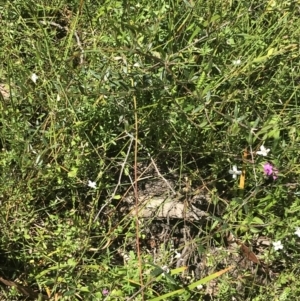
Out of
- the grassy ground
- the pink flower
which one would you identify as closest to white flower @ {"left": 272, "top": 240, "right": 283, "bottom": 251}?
the grassy ground

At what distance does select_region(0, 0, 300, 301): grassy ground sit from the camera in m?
2.22

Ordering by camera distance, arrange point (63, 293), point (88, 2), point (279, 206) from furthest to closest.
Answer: point (88, 2) < point (279, 206) < point (63, 293)

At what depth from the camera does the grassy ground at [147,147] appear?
222 cm

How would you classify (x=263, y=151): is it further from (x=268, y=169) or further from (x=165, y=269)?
(x=165, y=269)

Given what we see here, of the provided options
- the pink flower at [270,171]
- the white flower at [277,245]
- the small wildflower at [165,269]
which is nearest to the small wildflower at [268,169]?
the pink flower at [270,171]

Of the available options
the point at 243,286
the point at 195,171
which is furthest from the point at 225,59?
the point at 243,286

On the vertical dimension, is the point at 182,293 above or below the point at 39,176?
below

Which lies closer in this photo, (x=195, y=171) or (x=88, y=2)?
(x=195, y=171)

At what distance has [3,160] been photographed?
222cm

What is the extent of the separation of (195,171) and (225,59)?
1.75ft

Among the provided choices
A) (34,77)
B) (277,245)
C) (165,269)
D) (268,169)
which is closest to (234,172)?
(268,169)

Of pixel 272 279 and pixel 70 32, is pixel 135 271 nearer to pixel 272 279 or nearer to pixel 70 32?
pixel 272 279

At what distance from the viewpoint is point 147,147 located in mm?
2398

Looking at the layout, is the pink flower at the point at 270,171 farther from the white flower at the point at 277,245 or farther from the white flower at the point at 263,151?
the white flower at the point at 277,245
